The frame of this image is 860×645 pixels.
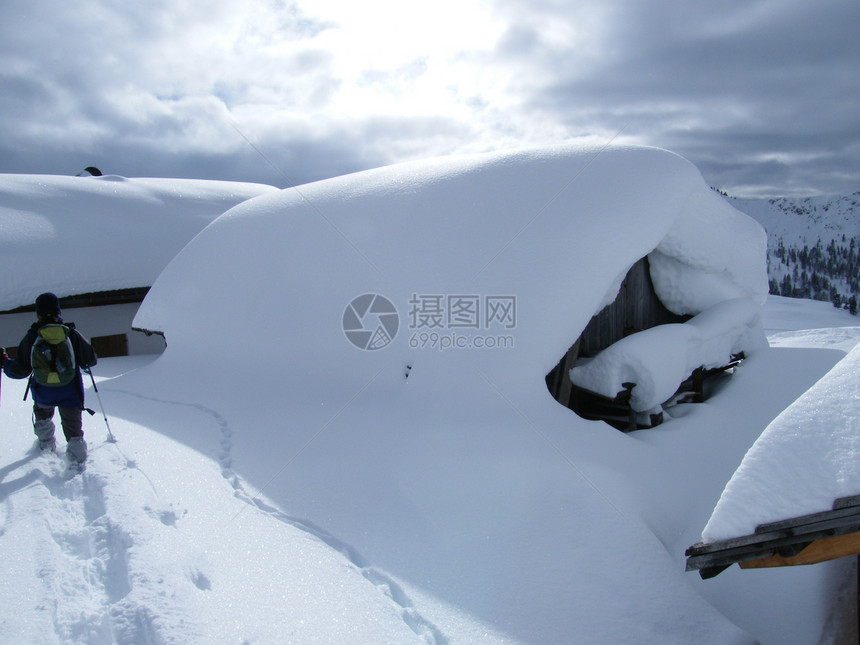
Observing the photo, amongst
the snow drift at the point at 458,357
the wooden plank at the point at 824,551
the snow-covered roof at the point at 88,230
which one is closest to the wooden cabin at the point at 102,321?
the snow-covered roof at the point at 88,230

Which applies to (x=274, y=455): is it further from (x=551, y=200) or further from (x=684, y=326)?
(x=684, y=326)

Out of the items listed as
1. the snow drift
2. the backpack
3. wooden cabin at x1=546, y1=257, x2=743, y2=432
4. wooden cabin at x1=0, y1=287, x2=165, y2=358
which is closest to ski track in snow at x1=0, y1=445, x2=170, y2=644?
the backpack

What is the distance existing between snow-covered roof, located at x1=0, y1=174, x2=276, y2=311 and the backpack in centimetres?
1036

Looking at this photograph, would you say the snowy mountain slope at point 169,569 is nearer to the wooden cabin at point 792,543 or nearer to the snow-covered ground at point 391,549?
the snow-covered ground at point 391,549

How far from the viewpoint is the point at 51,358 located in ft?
15.3

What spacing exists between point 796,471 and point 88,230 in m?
18.0

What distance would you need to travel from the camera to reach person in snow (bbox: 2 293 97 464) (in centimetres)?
466

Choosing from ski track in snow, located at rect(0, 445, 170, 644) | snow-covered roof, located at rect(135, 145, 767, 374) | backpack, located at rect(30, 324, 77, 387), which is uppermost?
snow-covered roof, located at rect(135, 145, 767, 374)

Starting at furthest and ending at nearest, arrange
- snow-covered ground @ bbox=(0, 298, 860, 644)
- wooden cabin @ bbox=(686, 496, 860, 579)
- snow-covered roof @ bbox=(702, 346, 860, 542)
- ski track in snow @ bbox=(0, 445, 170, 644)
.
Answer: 1. snow-covered ground @ bbox=(0, 298, 860, 644)
2. ski track in snow @ bbox=(0, 445, 170, 644)
3. snow-covered roof @ bbox=(702, 346, 860, 542)
4. wooden cabin @ bbox=(686, 496, 860, 579)

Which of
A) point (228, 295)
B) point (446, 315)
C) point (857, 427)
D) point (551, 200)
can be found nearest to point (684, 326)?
point (551, 200)

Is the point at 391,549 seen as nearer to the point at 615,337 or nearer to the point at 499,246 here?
the point at 499,246

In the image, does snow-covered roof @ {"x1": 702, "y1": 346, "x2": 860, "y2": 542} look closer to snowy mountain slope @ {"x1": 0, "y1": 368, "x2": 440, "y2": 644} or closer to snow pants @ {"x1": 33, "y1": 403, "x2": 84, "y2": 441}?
snowy mountain slope @ {"x1": 0, "y1": 368, "x2": 440, "y2": 644}

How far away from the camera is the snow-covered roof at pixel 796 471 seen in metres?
2.26

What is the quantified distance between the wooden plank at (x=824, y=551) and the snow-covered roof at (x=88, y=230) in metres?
15.5
